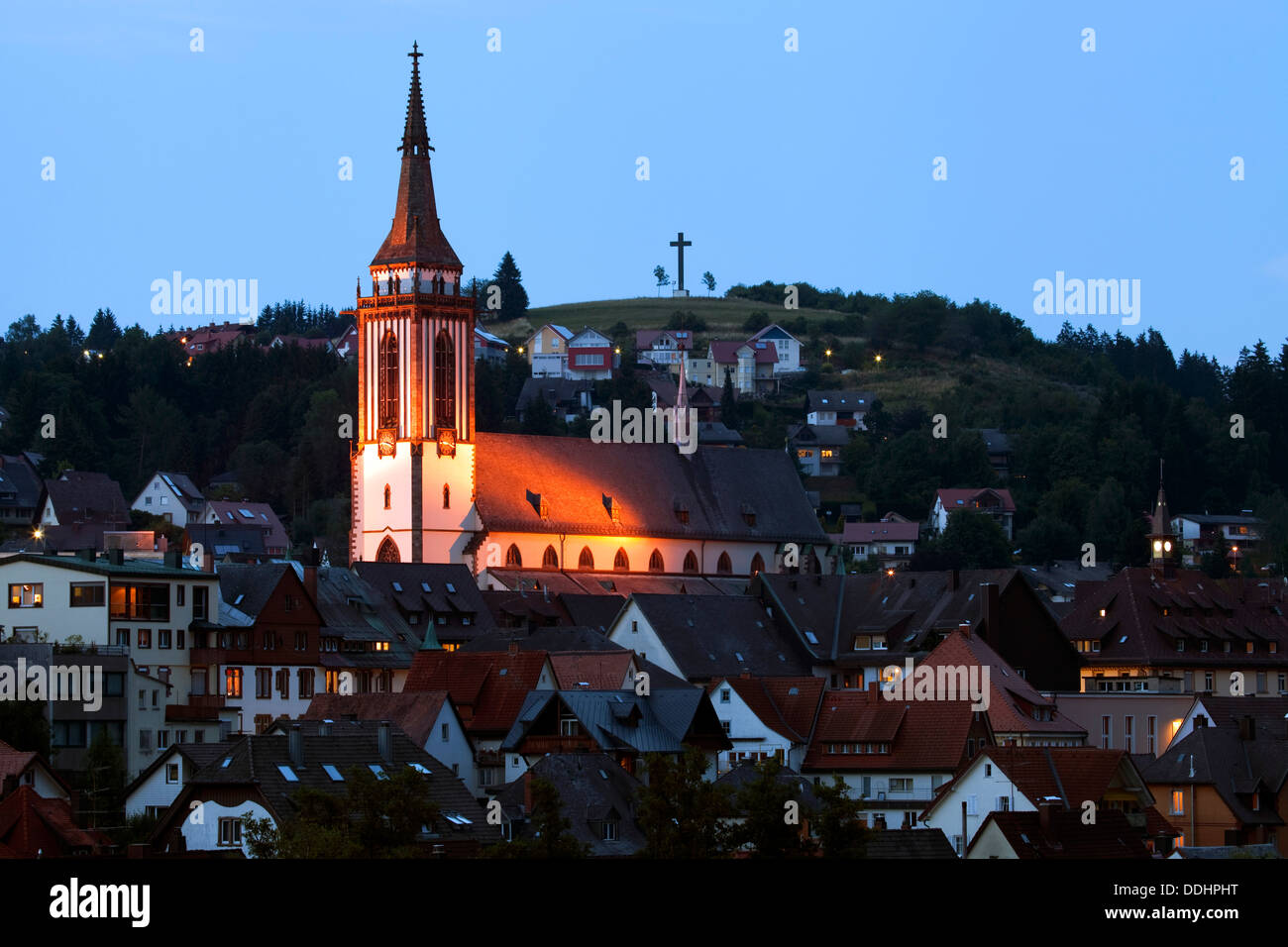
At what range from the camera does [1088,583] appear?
382 ft

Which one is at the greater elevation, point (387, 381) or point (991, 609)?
point (387, 381)

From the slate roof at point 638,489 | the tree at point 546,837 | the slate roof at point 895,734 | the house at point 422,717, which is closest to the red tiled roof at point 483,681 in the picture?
the house at point 422,717

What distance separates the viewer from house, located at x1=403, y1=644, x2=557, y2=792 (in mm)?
73225

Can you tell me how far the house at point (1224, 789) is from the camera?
68500 mm

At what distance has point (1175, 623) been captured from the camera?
4186 inches

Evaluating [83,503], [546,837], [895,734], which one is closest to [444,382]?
[895,734]

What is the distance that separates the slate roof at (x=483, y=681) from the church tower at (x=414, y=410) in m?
31.5

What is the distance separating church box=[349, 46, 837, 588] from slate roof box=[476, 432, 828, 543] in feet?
0.26

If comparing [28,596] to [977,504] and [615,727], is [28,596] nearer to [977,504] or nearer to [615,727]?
[615,727]

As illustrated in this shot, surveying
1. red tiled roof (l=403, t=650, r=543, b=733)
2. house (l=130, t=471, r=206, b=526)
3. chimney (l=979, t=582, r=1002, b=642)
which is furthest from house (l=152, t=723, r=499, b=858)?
house (l=130, t=471, r=206, b=526)

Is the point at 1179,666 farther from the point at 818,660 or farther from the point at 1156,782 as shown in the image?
the point at 1156,782

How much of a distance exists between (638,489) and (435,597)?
24232 millimetres

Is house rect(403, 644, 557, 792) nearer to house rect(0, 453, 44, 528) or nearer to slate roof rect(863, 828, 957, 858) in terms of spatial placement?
slate roof rect(863, 828, 957, 858)
